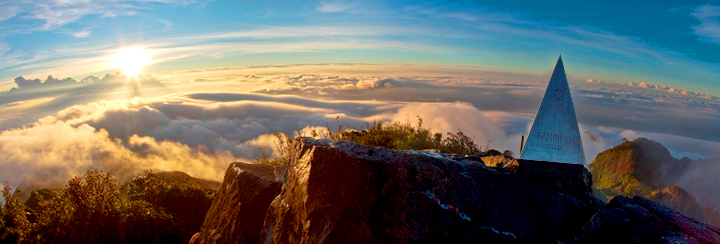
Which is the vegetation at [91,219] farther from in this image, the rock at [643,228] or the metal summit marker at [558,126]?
the rock at [643,228]

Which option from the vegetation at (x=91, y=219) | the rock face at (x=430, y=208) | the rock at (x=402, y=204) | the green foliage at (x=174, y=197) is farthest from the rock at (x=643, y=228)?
the green foliage at (x=174, y=197)

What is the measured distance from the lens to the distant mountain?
26141mm

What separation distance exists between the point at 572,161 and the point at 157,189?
1078cm

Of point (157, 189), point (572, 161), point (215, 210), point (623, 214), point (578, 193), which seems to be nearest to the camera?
point (623, 214)

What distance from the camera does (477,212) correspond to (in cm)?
500

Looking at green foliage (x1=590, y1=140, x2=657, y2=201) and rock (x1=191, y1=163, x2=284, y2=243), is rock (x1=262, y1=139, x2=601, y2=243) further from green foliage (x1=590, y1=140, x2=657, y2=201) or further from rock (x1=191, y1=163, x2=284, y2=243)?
green foliage (x1=590, y1=140, x2=657, y2=201)

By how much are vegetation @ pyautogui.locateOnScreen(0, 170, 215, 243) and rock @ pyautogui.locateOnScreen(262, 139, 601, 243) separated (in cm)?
447

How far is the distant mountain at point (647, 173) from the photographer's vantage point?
2614 centimetres

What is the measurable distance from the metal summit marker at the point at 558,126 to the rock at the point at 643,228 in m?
1.59

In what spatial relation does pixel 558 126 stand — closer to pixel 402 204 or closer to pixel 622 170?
pixel 402 204

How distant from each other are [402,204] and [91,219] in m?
7.21

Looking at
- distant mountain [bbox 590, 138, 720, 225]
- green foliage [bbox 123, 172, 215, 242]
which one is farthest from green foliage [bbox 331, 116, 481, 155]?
distant mountain [bbox 590, 138, 720, 225]

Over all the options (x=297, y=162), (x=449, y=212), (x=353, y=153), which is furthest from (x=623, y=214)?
(x=297, y=162)

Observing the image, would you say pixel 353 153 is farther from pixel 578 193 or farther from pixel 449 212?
pixel 578 193
